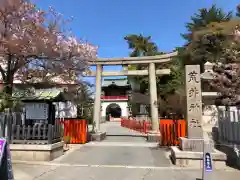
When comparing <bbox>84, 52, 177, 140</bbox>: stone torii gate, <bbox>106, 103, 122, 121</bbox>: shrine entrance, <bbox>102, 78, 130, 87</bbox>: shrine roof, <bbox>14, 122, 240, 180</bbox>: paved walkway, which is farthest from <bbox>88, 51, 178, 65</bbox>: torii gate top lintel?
<bbox>106, 103, 122, 121</bbox>: shrine entrance

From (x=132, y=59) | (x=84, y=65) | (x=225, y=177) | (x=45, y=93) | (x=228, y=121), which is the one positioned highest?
(x=132, y=59)

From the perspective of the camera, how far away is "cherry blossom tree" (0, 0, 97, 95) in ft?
36.0

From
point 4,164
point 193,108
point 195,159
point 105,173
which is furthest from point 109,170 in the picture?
point 193,108

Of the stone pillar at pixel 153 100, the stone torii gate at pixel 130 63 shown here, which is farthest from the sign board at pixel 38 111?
the stone pillar at pixel 153 100

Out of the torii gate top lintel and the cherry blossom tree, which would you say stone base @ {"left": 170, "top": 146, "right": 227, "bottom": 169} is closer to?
the cherry blossom tree

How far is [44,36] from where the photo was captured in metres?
11.9

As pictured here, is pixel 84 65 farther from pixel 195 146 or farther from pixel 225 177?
pixel 225 177

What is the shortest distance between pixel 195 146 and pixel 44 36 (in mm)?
7594

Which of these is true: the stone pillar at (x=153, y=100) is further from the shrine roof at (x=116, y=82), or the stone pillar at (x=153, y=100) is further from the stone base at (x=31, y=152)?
the shrine roof at (x=116, y=82)

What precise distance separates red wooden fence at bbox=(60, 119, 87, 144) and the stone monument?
735 centimetres

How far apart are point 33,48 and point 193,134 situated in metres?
7.23

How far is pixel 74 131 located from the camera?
1625cm

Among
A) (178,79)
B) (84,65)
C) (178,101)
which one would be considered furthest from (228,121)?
(178,79)

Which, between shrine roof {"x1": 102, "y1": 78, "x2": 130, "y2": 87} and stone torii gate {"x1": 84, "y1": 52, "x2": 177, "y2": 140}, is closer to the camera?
stone torii gate {"x1": 84, "y1": 52, "x2": 177, "y2": 140}
